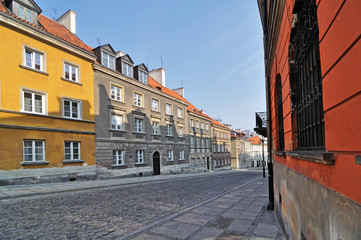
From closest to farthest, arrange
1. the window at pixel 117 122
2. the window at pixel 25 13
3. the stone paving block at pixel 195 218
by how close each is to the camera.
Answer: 1. the stone paving block at pixel 195 218
2. the window at pixel 25 13
3. the window at pixel 117 122

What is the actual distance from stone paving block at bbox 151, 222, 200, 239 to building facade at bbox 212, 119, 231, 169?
37652 millimetres

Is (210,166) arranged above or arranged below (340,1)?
below

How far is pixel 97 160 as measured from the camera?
18.3m

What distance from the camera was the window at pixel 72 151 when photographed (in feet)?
54.0

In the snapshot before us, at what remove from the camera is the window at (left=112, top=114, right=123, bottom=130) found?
2056 centimetres

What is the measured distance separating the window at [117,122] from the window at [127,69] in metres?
4.89

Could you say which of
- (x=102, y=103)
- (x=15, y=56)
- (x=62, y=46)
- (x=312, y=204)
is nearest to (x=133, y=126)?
(x=102, y=103)

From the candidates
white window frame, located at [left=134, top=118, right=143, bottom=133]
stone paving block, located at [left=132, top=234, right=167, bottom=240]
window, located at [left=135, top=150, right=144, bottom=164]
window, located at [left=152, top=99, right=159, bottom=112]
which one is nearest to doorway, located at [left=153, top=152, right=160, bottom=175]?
window, located at [left=135, top=150, right=144, bottom=164]

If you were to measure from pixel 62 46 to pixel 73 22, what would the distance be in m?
5.98

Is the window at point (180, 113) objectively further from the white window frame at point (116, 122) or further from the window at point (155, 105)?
the white window frame at point (116, 122)

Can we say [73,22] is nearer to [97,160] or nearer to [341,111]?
[97,160]

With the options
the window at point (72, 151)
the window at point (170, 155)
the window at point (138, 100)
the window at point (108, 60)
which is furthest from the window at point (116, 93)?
the window at point (170, 155)

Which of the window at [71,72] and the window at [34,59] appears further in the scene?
the window at [71,72]

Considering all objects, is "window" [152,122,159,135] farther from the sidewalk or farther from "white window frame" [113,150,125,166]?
the sidewalk
